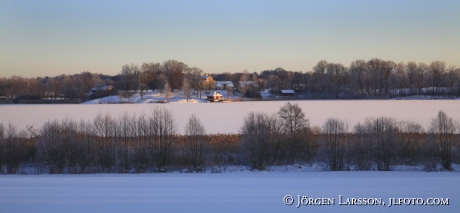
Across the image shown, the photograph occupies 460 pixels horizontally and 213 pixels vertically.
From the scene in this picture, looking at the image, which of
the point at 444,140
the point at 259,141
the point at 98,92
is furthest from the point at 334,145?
the point at 98,92

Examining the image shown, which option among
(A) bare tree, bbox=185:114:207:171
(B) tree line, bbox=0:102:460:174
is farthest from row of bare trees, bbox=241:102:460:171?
(A) bare tree, bbox=185:114:207:171

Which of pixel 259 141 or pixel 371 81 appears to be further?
pixel 371 81

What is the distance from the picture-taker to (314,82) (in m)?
85.7

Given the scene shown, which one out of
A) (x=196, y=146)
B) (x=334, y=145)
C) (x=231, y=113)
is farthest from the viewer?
(x=231, y=113)

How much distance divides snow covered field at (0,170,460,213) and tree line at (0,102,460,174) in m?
3.19

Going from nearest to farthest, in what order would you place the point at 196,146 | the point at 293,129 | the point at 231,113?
the point at 196,146 → the point at 293,129 → the point at 231,113

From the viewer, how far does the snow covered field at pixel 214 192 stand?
987 cm

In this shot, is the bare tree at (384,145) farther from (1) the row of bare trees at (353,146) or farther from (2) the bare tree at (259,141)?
(2) the bare tree at (259,141)

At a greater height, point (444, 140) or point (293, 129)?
point (293, 129)

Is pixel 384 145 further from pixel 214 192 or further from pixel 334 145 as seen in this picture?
pixel 214 192

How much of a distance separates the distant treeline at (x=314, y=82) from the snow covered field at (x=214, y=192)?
58.4m

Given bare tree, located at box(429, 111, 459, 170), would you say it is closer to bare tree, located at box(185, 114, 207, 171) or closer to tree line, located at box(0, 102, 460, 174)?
tree line, located at box(0, 102, 460, 174)

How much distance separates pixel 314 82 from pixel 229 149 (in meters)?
68.5

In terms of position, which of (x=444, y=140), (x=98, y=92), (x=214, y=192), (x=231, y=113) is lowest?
(x=214, y=192)
